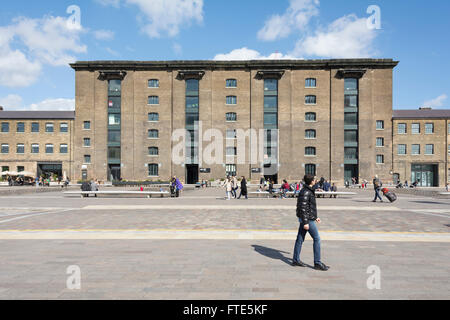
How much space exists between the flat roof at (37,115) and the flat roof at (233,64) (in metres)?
7.92

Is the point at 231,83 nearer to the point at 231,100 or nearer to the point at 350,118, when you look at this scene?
the point at 231,100

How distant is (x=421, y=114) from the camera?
43.9 m

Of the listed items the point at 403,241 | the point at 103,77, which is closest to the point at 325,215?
the point at 403,241

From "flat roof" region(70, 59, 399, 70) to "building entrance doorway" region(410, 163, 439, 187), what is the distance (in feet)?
54.0

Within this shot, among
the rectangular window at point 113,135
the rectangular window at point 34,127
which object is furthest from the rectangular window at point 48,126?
the rectangular window at point 113,135

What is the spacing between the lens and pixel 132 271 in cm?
528

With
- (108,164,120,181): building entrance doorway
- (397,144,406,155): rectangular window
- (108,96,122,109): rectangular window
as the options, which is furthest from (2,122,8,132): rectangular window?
(397,144,406,155): rectangular window

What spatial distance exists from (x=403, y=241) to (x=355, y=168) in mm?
39714

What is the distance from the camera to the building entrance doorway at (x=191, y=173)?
46.3 meters

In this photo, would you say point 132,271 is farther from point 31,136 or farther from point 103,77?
point 31,136

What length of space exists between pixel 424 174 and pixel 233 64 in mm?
34903

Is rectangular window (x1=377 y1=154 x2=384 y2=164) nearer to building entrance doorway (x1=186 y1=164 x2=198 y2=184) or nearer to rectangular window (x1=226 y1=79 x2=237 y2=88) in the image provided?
rectangular window (x1=226 y1=79 x2=237 y2=88)

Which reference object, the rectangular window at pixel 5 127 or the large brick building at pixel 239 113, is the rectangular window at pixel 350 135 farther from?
the rectangular window at pixel 5 127

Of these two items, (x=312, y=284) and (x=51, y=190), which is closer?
(x=312, y=284)
